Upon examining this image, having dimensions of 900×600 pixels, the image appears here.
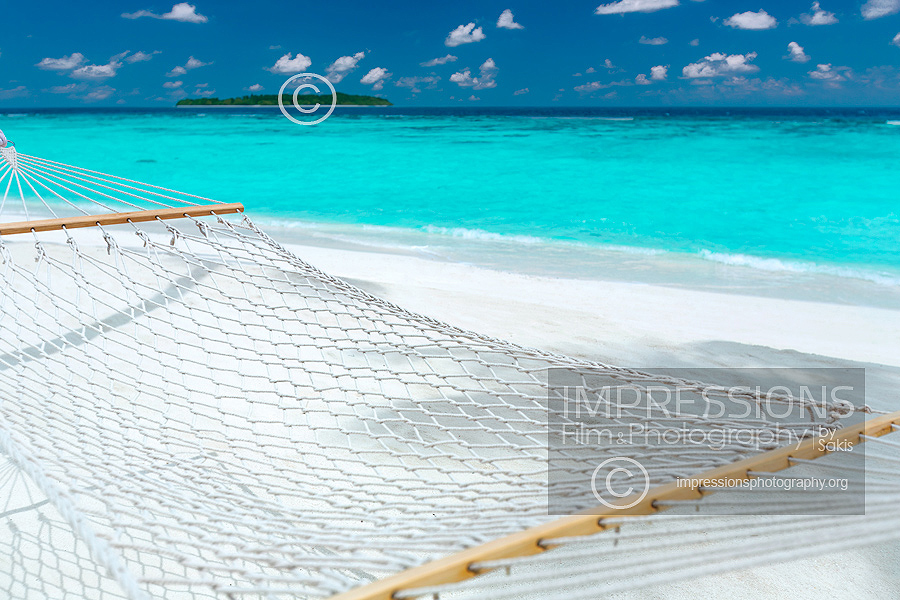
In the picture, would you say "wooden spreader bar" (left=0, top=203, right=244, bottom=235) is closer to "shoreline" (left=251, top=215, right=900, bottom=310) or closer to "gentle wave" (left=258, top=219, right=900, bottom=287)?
"shoreline" (left=251, top=215, right=900, bottom=310)

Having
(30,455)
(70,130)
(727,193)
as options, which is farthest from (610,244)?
(70,130)

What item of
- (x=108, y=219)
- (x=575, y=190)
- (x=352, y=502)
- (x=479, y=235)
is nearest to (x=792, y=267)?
(x=479, y=235)

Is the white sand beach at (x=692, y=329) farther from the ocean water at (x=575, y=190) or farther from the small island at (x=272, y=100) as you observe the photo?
the small island at (x=272, y=100)

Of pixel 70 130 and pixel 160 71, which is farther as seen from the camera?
pixel 160 71

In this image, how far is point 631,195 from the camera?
8.91m

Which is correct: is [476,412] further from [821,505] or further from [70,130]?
[70,130]

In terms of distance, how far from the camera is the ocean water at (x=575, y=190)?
19.3 ft

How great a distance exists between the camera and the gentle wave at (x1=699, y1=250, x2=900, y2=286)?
497cm

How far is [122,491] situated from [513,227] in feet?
20.1

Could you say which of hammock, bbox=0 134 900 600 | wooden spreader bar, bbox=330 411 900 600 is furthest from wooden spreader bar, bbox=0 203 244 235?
wooden spreader bar, bbox=330 411 900 600

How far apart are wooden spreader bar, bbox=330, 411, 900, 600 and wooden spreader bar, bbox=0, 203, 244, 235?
167cm

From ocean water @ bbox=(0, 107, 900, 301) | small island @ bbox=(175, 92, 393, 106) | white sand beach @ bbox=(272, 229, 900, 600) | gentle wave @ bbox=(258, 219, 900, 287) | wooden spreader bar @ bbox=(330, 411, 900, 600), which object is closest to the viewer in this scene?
wooden spreader bar @ bbox=(330, 411, 900, 600)

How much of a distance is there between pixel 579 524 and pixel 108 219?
1877 millimetres

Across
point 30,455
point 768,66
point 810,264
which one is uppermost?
point 768,66
